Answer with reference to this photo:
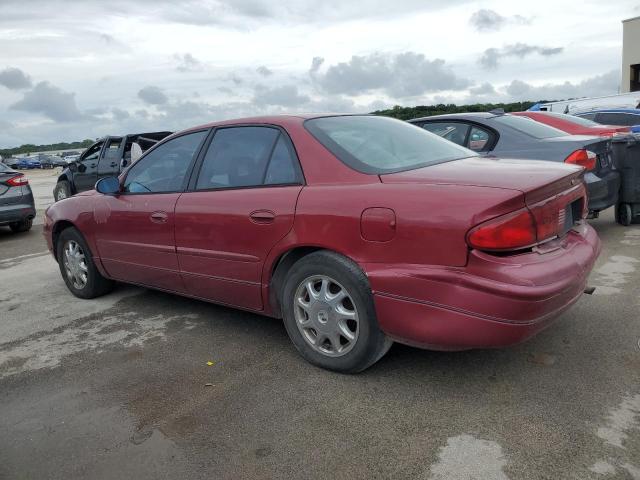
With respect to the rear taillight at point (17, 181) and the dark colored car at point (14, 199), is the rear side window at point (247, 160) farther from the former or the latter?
the rear taillight at point (17, 181)

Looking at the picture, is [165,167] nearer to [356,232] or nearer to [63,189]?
[356,232]

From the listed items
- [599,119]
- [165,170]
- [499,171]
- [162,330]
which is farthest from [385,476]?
[599,119]

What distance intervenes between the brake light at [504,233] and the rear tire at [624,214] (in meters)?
5.26

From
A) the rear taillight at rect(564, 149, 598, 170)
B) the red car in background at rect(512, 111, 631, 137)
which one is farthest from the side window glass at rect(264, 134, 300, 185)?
the red car in background at rect(512, 111, 631, 137)

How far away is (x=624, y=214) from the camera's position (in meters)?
7.32

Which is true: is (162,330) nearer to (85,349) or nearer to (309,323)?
(85,349)

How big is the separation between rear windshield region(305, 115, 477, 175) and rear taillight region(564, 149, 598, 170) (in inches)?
99.1

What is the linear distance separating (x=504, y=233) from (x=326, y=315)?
113 centimetres

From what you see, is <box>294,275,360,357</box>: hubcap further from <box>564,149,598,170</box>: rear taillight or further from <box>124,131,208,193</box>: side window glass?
<box>564,149,598,170</box>: rear taillight

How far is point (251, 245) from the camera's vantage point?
11.9 feet

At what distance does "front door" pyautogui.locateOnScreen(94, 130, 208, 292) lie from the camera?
4.25 meters

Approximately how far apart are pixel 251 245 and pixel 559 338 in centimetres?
209

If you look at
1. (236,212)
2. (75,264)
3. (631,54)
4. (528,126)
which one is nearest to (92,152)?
(75,264)

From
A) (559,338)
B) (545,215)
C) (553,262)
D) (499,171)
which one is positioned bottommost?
(559,338)
